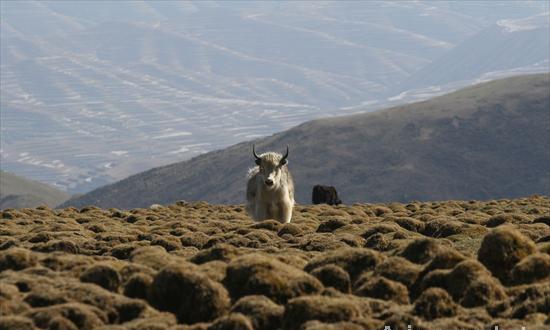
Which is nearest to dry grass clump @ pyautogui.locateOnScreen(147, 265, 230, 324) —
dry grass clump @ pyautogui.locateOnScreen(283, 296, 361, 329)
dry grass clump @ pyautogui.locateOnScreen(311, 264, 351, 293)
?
dry grass clump @ pyautogui.locateOnScreen(283, 296, 361, 329)

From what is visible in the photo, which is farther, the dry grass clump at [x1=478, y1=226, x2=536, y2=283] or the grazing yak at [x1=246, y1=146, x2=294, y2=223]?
the grazing yak at [x1=246, y1=146, x2=294, y2=223]

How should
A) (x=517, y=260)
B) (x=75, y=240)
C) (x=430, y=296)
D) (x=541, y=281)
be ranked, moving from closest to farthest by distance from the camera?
(x=430, y=296) → (x=541, y=281) → (x=517, y=260) → (x=75, y=240)

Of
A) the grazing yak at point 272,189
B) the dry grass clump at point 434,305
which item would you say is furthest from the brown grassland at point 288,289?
the grazing yak at point 272,189

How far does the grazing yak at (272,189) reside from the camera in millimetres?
27609

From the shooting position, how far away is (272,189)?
27.9m

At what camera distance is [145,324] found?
41.1 ft

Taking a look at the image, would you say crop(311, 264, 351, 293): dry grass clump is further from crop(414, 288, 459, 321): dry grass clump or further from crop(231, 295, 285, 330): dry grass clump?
crop(414, 288, 459, 321): dry grass clump

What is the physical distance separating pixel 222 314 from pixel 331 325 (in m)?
1.89

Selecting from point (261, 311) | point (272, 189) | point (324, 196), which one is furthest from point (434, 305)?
point (324, 196)

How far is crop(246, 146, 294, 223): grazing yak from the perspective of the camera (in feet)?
90.6

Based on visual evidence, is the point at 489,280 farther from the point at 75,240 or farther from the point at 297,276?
the point at 75,240

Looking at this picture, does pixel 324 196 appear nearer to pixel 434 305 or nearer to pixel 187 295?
pixel 187 295

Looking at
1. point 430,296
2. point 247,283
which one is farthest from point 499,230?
point 247,283

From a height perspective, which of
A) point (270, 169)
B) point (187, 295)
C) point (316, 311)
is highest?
point (270, 169)
